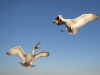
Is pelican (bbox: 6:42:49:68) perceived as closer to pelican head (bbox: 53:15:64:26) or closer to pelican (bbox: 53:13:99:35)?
pelican (bbox: 53:13:99:35)

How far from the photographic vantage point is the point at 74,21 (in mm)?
13953

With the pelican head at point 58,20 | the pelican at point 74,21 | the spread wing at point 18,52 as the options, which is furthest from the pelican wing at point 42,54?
the pelican head at point 58,20

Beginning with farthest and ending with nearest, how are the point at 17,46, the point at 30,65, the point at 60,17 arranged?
the point at 17,46
the point at 30,65
the point at 60,17

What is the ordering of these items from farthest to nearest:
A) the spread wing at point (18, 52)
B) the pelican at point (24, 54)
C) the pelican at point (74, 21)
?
the spread wing at point (18, 52)
the pelican at point (24, 54)
the pelican at point (74, 21)

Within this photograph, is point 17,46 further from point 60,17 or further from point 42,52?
point 60,17

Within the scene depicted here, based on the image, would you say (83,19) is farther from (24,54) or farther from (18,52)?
(18,52)

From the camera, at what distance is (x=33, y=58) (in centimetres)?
1694

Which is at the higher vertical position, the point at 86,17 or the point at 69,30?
the point at 86,17

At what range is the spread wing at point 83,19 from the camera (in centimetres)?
1377

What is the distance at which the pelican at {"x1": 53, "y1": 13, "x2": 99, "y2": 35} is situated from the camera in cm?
1288

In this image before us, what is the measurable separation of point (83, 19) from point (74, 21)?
643mm

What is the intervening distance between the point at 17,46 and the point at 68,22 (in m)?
5.70

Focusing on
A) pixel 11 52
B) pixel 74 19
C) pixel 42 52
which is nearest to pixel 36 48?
pixel 42 52

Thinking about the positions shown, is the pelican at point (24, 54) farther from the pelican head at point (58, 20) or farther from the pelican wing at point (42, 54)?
the pelican head at point (58, 20)
